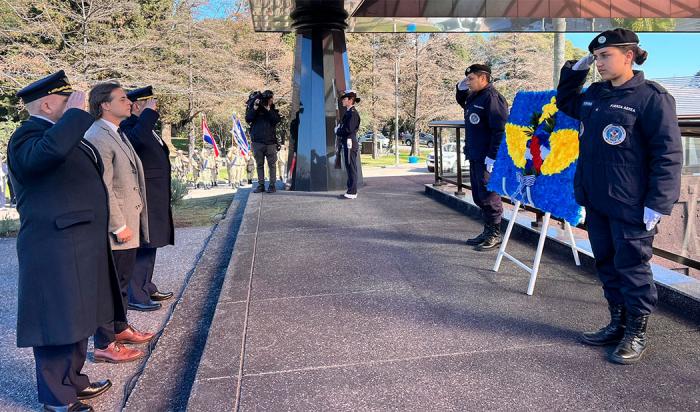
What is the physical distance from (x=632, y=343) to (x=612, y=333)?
181 millimetres

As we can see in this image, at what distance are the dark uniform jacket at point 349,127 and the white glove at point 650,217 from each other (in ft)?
20.1

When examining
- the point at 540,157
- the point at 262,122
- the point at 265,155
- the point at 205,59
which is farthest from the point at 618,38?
the point at 205,59

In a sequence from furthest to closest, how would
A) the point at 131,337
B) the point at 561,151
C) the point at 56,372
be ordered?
the point at 561,151, the point at 131,337, the point at 56,372

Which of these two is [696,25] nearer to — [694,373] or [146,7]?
[694,373]

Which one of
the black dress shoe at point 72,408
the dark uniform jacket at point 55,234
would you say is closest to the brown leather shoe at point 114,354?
the black dress shoe at point 72,408

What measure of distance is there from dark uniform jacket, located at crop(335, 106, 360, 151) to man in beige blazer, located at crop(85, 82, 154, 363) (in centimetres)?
521

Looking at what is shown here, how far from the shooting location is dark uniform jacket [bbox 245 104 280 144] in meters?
9.48

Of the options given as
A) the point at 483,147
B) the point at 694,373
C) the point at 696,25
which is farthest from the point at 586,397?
the point at 696,25

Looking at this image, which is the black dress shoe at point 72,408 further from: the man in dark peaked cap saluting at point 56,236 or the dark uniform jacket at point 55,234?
the dark uniform jacket at point 55,234

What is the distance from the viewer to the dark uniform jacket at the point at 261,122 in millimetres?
9484

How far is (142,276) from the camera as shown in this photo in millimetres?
4438

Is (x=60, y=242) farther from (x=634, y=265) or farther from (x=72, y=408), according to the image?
(x=634, y=265)

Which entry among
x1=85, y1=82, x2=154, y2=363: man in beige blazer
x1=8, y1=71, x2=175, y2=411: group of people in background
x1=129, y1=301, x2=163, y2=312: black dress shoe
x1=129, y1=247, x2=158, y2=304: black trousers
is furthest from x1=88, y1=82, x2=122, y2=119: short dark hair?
x1=129, y1=301, x2=163, y2=312: black dress shoe

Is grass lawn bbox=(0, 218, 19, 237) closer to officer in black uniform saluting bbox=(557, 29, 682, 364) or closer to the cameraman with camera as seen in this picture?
the cameraman with camera
